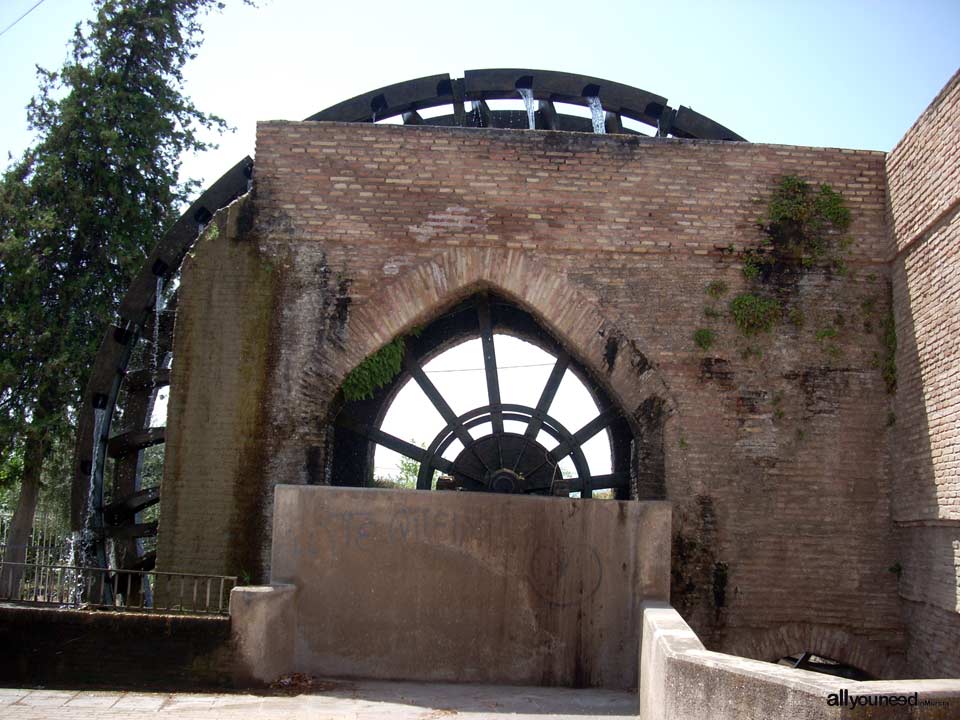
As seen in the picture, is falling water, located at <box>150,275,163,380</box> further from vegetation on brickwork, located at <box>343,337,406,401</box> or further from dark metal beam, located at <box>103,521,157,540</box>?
vegetation on brickwork, located at <box>343,337,406,401</box>

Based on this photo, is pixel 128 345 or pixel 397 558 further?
pixel 128 345

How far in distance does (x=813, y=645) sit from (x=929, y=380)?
2578mm

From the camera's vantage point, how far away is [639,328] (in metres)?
8.70

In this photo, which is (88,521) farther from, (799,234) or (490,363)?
(799,234)

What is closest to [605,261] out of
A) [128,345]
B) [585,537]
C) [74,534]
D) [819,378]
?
[819,378]

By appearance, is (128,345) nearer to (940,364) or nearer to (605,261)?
(605,261)

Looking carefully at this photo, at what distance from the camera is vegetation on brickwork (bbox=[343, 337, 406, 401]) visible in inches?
344

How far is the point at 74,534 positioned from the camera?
10086 mm

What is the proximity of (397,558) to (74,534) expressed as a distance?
17.2 ft

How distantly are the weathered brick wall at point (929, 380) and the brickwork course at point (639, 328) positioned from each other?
6 centimetres

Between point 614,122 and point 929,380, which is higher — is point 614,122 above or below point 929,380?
above

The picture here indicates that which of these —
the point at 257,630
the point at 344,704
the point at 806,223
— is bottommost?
the point at 344,704

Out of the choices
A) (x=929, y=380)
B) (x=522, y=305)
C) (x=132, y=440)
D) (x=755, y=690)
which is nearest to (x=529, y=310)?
(x=522, y=305)

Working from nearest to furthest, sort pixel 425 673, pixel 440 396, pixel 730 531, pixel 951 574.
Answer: pixel 425 673
pixel 951 574
pixel 730 531
pixel 440 396
